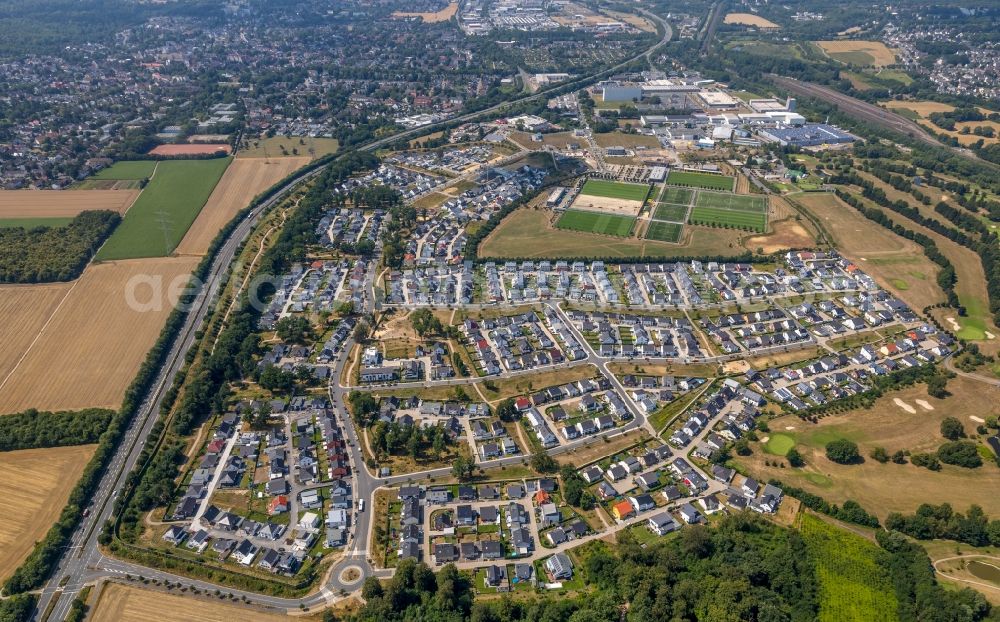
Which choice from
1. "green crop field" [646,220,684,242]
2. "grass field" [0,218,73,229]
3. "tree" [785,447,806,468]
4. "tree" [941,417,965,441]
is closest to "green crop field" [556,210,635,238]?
"green crop field" [646,220,684,242]

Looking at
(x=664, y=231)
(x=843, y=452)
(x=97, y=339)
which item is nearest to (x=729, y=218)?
(x=664, y=231)

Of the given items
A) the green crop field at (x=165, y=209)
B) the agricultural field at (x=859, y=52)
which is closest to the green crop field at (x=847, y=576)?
the green crop field at (x=165, y=209)

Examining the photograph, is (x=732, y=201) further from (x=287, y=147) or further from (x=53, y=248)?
(x=53, y=248)

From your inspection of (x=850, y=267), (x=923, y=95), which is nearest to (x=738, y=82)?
(x=923, y=95)

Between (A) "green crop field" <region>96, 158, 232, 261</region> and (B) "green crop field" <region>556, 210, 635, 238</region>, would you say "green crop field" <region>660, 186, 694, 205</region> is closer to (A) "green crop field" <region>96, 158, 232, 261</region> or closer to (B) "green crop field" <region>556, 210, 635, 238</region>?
(B) "green crop field" <region>556, 210, 635, 238</region>

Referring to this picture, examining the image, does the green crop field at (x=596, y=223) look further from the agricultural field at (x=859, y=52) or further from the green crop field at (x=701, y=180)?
the agricultural field at (x=859, y=52)

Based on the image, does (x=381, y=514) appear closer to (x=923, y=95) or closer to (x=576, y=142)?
(x=576, y=142)
